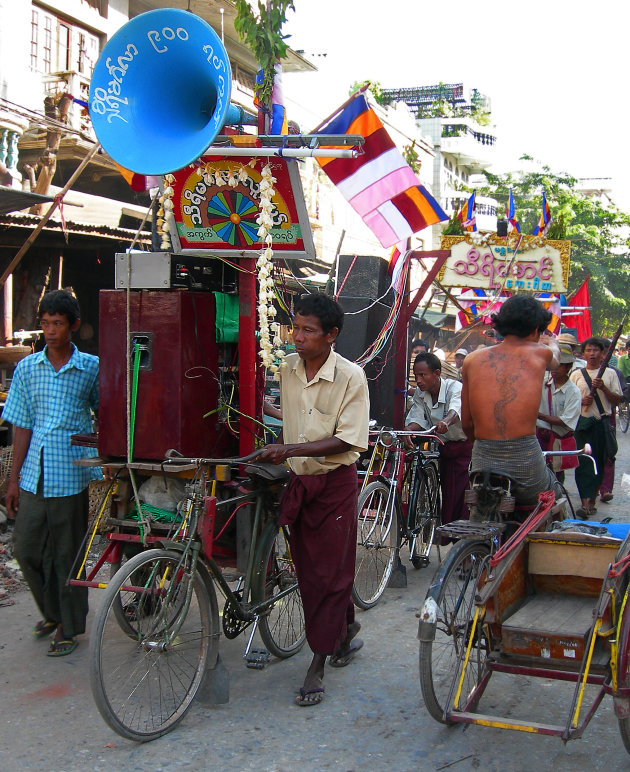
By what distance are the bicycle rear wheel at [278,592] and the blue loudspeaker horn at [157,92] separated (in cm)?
196

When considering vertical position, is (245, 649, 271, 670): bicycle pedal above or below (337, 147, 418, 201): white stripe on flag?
below

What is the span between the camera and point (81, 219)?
9398 mm

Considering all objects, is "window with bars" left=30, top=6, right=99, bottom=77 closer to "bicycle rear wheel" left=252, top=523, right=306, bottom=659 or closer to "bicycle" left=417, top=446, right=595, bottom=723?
"bicycle rear wheel" left=252, top=523, right=306, bottom=659

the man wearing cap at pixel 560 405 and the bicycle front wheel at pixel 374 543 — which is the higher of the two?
the man wearing cap at pixel 560 405

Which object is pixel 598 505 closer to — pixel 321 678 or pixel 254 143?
pixel 321 678

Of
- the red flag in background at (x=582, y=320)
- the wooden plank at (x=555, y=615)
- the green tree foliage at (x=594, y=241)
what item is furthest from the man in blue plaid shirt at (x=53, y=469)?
the green tree foliage at (x=594, y=241)

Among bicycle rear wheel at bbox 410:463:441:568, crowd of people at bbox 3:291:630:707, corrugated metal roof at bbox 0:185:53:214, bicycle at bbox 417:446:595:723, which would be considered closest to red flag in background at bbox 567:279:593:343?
bicycle rear wheel at bbox 410:463:441:568

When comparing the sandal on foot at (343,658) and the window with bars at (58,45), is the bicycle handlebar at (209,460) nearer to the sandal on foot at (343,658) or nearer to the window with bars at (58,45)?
the sandal on foot at (343,658)

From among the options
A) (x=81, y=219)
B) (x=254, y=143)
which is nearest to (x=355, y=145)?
(x=254, y=143)

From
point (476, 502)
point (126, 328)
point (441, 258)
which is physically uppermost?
point (441, 258)

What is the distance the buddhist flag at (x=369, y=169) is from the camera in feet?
16.8

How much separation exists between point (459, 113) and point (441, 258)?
51360mm

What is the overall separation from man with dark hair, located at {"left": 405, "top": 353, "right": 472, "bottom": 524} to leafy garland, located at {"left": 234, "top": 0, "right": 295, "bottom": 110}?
8.94 feet

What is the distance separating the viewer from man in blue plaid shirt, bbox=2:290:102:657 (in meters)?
4.39
